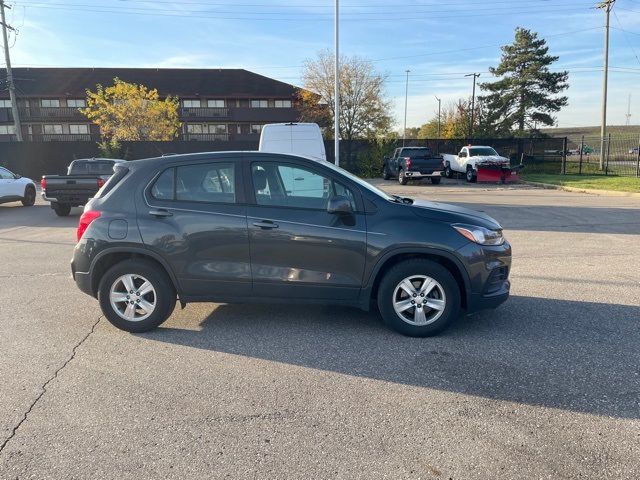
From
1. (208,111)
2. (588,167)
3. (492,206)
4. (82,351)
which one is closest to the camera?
(82,351)

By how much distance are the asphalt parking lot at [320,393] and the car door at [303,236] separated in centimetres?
51

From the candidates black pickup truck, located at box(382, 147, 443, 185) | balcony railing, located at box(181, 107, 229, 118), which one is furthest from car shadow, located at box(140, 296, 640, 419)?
balcony railing, located at box(181, 107, 229, 118)

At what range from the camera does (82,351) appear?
4402mm

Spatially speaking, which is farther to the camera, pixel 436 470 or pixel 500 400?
pixel 500 400

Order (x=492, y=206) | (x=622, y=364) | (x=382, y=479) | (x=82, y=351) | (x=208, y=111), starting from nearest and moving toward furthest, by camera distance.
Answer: (x=382, y=479)
(x=622, y=364)
(x=82, y=351)
(x=492, y=206)
(x=208, y=111)

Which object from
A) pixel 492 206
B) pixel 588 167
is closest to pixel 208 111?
pixel 588 167

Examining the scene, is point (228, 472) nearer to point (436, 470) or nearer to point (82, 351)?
point (436, 470)

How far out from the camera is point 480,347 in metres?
4.35

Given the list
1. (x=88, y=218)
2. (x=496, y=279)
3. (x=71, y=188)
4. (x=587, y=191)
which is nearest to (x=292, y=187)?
(x=88, y=218)

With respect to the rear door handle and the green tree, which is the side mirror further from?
the green tree

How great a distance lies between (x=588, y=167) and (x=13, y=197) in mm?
31654

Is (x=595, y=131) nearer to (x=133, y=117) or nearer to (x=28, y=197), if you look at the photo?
(x=133, y=117)

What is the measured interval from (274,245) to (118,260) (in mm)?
1623

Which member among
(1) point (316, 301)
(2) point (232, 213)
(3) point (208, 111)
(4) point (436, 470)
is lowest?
(4) point (436, 470)
